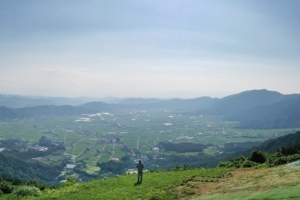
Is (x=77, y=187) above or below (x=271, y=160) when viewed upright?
below

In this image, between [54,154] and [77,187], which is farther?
Result: [54,154]

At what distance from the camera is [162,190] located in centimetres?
1827

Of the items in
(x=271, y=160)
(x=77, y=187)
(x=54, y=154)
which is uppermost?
(x=271, y=160)

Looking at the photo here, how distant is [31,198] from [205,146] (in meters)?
160

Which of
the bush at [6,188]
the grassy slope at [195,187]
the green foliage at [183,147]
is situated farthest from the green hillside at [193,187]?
the green foliage at [183,147]

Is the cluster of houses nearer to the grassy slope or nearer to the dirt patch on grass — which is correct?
the grassy slope

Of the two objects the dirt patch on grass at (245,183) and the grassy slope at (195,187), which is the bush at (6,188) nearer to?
the grassy slope at (195,187)

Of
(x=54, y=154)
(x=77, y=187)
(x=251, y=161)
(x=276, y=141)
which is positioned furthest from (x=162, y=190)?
(x=54, y=154)

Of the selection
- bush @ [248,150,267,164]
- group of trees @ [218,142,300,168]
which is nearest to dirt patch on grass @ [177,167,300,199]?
group of trees @ [218,142,300,168]

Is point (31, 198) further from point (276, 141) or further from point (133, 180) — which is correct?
point (276, 141)

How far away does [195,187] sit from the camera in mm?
18859

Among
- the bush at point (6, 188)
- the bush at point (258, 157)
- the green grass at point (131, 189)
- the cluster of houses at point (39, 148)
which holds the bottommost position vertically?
the cluster of houses at point (39, 148)

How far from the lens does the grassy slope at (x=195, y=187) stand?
45.2ft

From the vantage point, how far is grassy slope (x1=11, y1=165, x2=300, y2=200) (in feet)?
45.2
